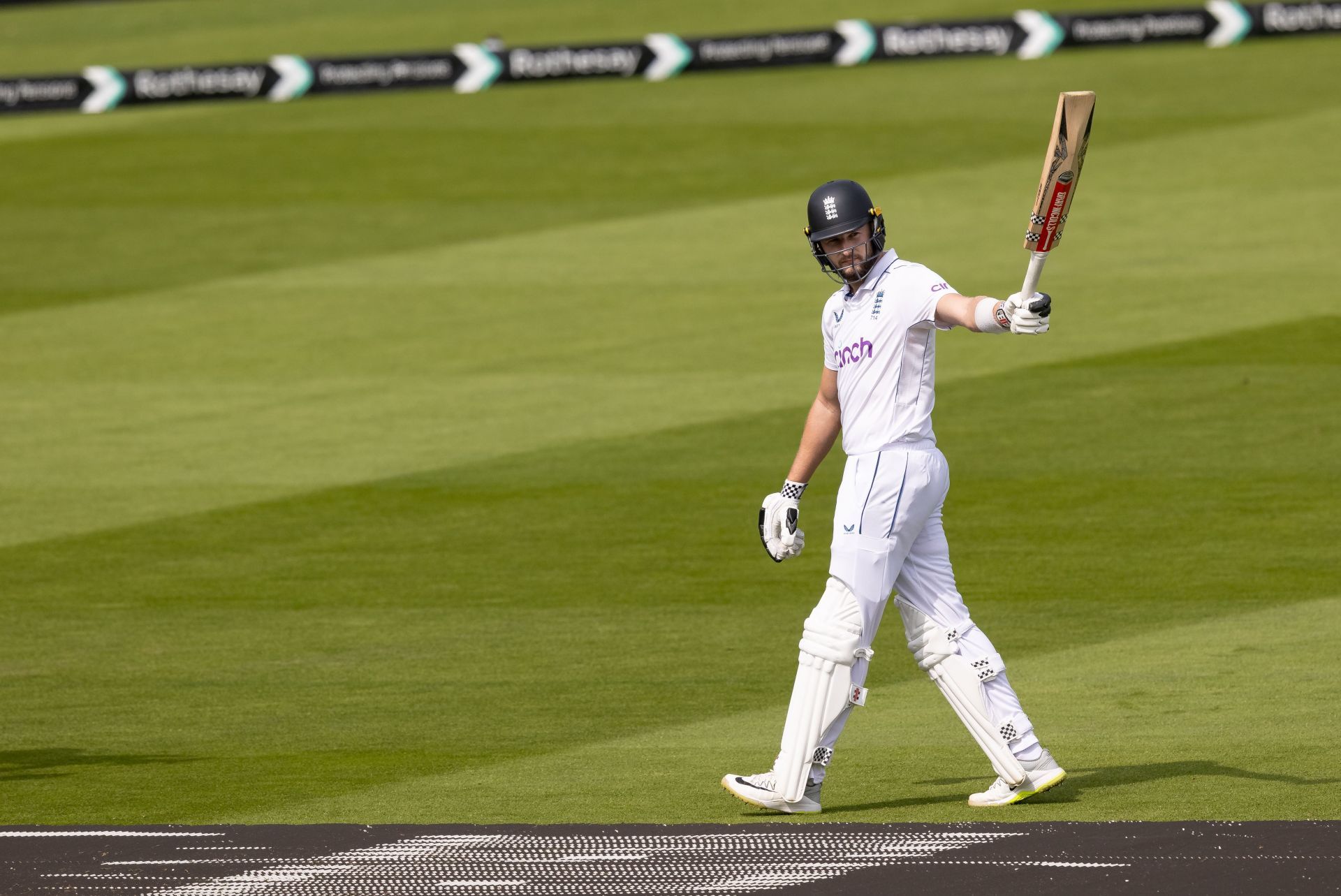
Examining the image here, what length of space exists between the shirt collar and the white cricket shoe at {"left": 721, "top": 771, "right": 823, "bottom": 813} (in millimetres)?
1876

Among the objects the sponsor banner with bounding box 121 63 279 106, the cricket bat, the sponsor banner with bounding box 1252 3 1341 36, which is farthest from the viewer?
the sponsor banner with bounding box 121 63 279 106

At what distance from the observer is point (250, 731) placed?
9609 millimetres

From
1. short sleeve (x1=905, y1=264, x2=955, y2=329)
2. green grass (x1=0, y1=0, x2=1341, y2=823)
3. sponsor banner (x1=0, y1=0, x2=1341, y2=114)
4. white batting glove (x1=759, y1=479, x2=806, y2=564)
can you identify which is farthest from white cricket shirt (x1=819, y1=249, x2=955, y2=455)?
sponsor banner (x1=0, y1=0, x2=1341, y2=114)

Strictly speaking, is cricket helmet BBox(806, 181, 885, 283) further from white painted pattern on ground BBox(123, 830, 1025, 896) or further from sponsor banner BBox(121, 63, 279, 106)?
sponsor banner BBox(121, 63, 279, 106)

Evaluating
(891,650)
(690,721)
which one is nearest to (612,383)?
(891,650)

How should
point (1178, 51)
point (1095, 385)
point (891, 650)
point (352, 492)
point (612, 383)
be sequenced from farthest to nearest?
point (1178, 51) < point (612, 383) < point (1095, 385) < point (352, 492) < point (891, 650)

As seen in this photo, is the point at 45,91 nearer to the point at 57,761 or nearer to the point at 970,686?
the point at 57,761

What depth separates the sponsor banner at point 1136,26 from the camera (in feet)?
109

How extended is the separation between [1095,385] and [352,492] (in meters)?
6.31

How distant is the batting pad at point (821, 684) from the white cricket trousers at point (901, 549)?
0.05 metres

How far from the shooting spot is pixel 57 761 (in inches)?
361

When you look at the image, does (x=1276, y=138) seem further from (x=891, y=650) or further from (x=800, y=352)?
(x=891, y=650)

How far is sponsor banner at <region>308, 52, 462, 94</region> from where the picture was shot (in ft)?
113

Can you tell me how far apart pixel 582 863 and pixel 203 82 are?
92.4 feet
